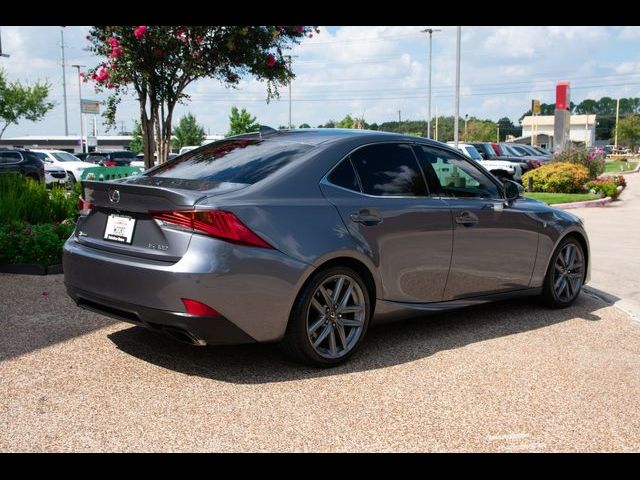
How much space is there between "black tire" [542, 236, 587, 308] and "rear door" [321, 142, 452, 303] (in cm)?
157

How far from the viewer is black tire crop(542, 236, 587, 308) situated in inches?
259

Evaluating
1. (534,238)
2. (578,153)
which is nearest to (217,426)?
(534,238)

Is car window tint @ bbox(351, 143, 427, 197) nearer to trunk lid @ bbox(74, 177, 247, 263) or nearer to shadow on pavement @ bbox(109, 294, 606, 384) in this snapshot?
trunk lid @ bbox(74, 177, 247, 263)

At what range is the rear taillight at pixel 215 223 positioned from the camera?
13.8ft

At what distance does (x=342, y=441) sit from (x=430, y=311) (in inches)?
79.6

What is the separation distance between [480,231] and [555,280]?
1359 mm

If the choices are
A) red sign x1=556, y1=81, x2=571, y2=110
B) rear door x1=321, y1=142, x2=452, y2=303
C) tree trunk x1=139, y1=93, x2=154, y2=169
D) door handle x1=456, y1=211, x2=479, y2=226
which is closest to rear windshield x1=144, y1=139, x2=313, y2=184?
rear door x1=321, y1=142, x2=452, y2=303

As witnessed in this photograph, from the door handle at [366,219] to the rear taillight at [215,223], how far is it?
0.89 m

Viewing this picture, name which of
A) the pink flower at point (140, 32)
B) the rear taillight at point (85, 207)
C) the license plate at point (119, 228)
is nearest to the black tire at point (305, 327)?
the license plate at point (119, 228)

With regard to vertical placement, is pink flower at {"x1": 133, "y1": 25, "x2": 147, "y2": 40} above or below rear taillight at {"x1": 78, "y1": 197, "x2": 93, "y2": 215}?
above

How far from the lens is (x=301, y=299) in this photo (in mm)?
4527

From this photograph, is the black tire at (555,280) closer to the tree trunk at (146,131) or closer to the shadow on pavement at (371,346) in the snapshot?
the shadow on pavement at (371,346)

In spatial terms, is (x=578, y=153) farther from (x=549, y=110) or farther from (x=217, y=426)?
(x=549, y=110)

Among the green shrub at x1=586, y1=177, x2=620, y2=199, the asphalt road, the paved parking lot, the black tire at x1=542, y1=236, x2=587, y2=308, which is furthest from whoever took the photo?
the green shrub at x1=586, y1=177, x2=620, y2=199
